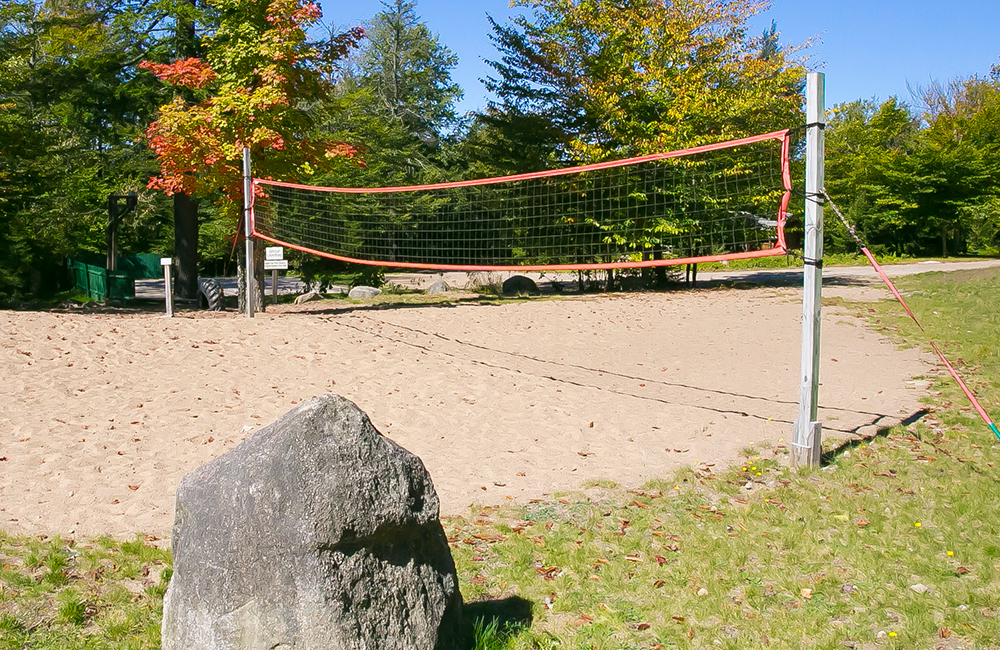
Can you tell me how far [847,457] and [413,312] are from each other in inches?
323

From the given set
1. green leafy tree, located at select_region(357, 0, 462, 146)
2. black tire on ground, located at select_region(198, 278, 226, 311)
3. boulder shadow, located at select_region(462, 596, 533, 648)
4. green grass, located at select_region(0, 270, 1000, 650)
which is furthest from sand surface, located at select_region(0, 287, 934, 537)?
green leafy tree, located at select_region(357, 0, 462, 146)

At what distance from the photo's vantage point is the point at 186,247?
17.9 metres

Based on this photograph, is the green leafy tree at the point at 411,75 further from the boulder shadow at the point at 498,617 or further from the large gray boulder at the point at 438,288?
the boulder shadow at the point at 498,617

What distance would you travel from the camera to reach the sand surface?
542 centimetres

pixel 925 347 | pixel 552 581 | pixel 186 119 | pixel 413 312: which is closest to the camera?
pixel 552 581

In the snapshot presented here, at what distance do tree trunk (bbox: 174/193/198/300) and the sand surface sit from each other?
7.78 m

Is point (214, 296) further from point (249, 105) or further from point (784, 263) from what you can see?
point (784, 263)

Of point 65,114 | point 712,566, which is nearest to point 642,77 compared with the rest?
point 65,114

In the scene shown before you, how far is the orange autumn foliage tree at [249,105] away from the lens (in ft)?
39.6

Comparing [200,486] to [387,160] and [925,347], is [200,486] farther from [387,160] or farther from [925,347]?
[387,160]

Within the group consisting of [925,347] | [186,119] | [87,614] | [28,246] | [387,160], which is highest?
[387,160]

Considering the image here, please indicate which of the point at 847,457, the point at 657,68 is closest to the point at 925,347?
the point at 847,457

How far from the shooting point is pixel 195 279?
18.0m

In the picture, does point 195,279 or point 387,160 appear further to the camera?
point 387,160
